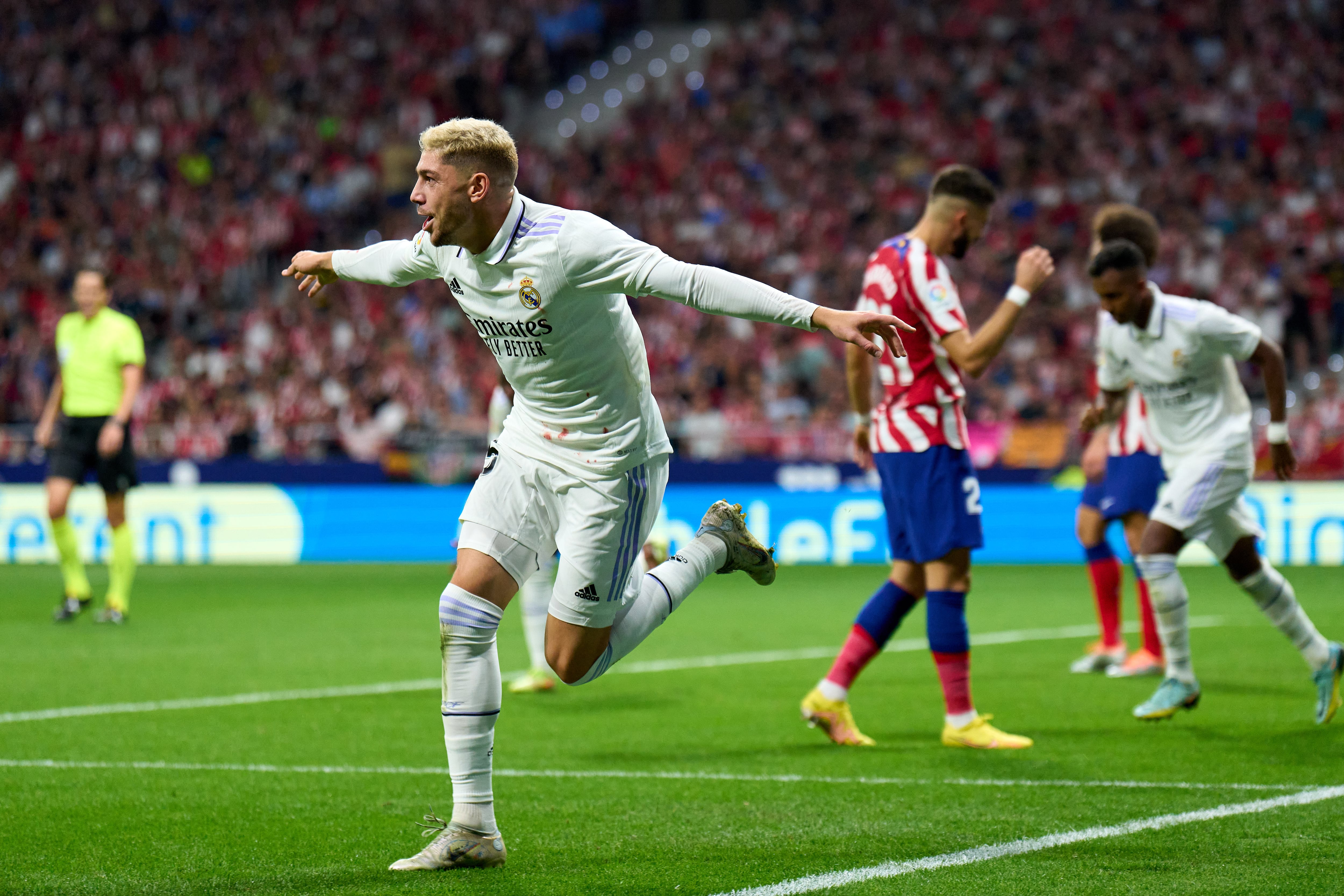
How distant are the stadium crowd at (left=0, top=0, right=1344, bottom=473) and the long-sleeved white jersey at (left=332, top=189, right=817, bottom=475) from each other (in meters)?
13.8

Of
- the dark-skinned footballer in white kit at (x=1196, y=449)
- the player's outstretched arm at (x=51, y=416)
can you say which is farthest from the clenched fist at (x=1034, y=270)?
the player's outstretched arm at (x=51, y=416)

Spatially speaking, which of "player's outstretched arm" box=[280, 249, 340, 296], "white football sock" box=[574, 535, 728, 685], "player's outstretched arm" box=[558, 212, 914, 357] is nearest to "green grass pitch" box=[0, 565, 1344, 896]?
"white football sock" box=[574, 535, 728, 685]

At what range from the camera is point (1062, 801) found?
18.6ft

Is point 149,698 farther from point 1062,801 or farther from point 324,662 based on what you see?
point 1062,801

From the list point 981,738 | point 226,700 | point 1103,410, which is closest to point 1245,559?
point 1103,410

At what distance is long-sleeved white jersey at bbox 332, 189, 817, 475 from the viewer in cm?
465

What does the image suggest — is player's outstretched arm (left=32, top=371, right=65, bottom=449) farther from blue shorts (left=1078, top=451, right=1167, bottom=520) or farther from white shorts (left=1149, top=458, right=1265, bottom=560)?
white shorts (left=1149, top=458, right=1265, bottom=560)

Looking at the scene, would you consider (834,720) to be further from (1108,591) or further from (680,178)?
(680,178)

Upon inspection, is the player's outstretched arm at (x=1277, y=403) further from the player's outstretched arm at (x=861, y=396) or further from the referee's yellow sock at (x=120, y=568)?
the referee's yellow sock at (x=120, y=568)

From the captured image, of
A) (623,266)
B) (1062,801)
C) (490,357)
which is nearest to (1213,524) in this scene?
(1062,801)

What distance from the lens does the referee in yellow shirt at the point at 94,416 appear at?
12250 millimetres

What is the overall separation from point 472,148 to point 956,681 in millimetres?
3356

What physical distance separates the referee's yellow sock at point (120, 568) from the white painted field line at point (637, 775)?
6.01m

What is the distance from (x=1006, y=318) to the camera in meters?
6.44
